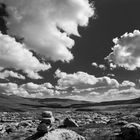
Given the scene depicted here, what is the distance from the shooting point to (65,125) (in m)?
45.4

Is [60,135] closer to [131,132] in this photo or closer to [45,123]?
[45,123]

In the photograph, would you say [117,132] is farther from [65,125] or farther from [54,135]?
[65,125]

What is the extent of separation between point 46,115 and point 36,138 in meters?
6.27

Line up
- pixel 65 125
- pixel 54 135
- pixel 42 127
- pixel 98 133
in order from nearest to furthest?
1. pixel 54 135
2. pixel 42 127
3. pixel 98 133
4. pixel 65 125

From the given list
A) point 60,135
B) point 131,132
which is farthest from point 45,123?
point 131,132

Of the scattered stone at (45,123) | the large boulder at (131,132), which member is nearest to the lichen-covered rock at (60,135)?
the scattered stone at (45,123)

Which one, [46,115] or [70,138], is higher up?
[46,115]

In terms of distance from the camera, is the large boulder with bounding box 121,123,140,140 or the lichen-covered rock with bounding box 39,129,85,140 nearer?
→ the lichen-covered rock with bounding box 39,129,85,140

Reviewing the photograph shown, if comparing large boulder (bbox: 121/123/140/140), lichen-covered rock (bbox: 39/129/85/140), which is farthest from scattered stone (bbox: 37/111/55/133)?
large boulder (bbox: 121/123/140/140)

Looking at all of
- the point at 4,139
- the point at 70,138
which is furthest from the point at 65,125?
the point at 70,138

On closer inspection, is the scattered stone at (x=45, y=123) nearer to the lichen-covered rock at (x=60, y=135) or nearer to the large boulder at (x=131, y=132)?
the lichen-covered rock at (x=60, y=135)

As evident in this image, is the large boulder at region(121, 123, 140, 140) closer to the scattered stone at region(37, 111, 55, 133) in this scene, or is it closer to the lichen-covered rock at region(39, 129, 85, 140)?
the lichen-covered rock at region(39, 129, 85, 140)

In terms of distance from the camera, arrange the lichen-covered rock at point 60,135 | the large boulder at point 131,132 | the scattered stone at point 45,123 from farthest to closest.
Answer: the scattered stone at point 45,123 → the large boulder at point 131,132 → the lichen-covered rock at point 60,135

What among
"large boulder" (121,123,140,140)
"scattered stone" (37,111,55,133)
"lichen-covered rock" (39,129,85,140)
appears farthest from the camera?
"scattered stone" (37,111,55,133)
